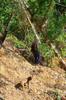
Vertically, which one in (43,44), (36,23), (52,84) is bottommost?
(52,84)

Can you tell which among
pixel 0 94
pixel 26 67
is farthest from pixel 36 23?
pixel 0 94

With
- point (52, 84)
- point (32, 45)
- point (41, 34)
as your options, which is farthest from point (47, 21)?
point (52, 84)

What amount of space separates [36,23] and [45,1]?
48 centimetres

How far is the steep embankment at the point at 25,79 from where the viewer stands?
6.14 meters

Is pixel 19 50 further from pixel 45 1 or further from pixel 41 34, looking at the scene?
pixel 45 1

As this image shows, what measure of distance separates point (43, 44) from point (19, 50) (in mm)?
916

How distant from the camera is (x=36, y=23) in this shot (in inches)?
284

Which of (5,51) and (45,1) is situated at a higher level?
Answer: (45,1)

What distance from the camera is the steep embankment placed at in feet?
20.1

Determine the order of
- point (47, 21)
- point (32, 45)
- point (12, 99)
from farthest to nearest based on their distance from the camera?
1. point (32, 45)
2. point (47, 21)
3. point (12, 99)

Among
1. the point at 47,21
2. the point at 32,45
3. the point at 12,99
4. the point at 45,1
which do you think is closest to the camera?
the point at 12,99

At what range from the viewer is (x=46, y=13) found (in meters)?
7.16

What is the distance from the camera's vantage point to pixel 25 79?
657 centimetres

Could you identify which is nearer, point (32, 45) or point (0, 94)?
point (0, 94)
